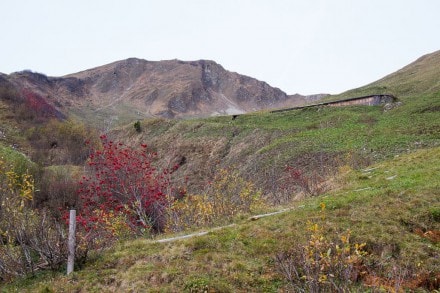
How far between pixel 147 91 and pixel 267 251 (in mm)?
168120

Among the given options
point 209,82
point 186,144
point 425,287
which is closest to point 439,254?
point 425,287

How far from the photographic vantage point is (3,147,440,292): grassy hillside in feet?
29.5

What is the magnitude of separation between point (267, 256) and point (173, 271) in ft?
8.41

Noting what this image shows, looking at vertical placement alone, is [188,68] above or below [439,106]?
above

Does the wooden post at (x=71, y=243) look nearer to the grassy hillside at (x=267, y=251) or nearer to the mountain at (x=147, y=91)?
the grassy hillside at (x=267, y=251)

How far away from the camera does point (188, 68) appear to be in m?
191

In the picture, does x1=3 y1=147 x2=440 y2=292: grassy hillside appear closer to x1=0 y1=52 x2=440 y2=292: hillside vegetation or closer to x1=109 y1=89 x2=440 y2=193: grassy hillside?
x1=0 y1=52 x2=440 y2=292: hillside vegetation

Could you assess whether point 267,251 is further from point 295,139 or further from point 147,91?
point 147,91

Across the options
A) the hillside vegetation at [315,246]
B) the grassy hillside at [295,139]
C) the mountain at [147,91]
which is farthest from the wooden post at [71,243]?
the mountain at [147,91]

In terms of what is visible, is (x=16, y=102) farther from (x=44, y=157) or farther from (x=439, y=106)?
(x=439, y=106)

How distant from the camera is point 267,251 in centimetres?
1054

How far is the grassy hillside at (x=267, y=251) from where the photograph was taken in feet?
29.5

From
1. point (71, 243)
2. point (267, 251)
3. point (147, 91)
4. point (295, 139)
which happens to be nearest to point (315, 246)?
point (267, 251)

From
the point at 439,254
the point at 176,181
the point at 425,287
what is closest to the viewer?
the point at 425,287
